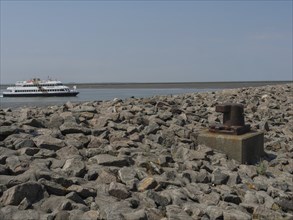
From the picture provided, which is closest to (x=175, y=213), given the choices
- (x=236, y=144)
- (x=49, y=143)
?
(x=49, y=143)

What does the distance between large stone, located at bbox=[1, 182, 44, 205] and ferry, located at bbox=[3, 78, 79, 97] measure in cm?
6270

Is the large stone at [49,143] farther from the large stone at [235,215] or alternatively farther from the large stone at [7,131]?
the large stone at [235,215]

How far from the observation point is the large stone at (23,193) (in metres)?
3.81

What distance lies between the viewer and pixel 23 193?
389cm

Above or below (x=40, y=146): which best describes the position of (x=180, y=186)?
below

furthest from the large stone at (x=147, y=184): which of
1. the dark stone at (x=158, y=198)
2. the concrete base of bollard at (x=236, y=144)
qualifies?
the concrete base of bollard at (x=236, y=144)

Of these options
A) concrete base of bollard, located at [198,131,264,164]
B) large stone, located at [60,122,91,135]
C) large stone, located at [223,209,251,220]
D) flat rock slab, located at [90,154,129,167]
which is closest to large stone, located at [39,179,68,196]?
flat rock slab, located at [90,154,129,167]

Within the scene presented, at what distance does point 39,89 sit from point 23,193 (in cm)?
6363

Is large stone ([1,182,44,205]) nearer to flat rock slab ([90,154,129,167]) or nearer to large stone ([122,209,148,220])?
large stone ([122,209,148,220])

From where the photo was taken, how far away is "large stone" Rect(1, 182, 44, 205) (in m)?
3.81

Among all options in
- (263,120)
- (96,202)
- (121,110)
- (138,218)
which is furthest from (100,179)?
(263,120)

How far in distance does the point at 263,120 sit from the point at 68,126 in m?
5.84

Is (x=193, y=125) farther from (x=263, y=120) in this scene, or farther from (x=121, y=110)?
(x=263, y=120)

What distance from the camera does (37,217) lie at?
3.66 meters
